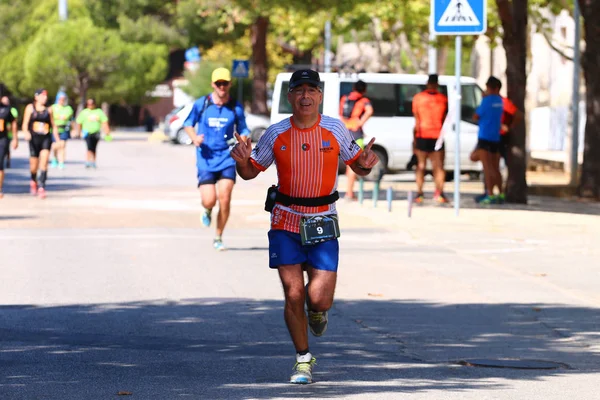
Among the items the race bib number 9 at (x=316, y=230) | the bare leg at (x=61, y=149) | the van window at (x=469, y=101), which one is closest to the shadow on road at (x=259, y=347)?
the race bib number 9 at (x=316, y=230)

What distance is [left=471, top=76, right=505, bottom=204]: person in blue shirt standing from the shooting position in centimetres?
2206

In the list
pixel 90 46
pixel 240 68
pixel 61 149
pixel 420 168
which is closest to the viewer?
pixel 420 168

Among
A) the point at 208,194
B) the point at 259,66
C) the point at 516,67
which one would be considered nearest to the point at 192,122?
the point at 208,194

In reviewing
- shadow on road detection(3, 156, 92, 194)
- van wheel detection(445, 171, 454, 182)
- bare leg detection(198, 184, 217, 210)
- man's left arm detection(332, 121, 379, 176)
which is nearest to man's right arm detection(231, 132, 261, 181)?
man's left arm detection(332, 121, 379, 176)

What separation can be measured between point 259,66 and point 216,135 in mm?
49169

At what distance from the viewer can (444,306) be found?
1159cm

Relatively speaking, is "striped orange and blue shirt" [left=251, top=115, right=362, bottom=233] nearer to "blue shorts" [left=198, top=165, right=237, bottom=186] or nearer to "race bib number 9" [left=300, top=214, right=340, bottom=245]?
"race bib number 9" [left=300, top=214, right=340, bottom=245]

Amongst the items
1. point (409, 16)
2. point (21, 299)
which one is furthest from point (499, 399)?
point (409, 16)

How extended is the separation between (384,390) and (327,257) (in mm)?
851

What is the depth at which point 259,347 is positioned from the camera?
373 inches

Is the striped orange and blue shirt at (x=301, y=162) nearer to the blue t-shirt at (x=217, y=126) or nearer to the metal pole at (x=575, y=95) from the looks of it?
the blue t-shirt at (x=217, y=126)

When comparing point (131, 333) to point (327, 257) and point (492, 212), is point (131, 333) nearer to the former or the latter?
point (327, 257)

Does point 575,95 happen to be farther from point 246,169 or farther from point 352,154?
point 246,169

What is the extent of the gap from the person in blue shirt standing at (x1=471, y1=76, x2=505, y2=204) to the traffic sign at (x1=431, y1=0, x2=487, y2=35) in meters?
2.89
